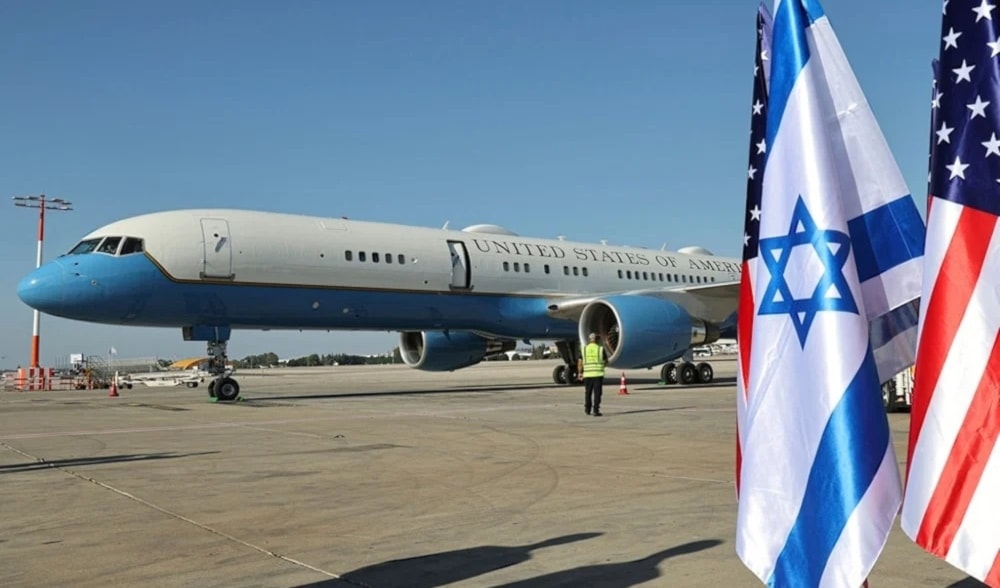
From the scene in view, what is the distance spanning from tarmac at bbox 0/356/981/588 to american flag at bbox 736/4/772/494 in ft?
4.32

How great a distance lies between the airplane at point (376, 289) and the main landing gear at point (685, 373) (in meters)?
0.03

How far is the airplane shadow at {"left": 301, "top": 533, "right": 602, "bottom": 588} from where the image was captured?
407 centimetres

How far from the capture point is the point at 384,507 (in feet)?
19.6

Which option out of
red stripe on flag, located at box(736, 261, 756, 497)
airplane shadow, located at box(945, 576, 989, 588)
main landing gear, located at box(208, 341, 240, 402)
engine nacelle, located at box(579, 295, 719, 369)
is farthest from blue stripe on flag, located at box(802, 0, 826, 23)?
main landing gear, located at box(208, 341, 240, 402)

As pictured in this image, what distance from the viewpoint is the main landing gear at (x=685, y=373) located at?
23641 mm

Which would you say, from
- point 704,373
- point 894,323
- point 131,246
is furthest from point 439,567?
point 704,373

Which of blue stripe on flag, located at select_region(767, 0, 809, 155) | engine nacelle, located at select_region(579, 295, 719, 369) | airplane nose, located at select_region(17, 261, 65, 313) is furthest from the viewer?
engine nacelle, located at select_region(579, 295, 719, 369)

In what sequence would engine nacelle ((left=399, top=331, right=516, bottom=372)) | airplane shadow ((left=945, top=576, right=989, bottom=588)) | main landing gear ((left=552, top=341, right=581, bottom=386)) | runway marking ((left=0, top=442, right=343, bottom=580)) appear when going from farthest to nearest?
main landing gear ((left=552, top=341, right=581, bottom=386)) → engine nacelle ((left=399, top=331, right=516, bottom=372)) → runway marking ((left=0, top=442, right=343, bottom=580)) → airplane shadow ((left=945, top=576, right=989, bottom=588))

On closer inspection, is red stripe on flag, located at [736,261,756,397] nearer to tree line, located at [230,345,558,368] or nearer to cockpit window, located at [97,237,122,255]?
cockpit window, located at [97,237,122,255]

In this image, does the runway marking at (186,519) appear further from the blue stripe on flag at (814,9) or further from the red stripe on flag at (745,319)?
the blue stripe on flag at (814,9)

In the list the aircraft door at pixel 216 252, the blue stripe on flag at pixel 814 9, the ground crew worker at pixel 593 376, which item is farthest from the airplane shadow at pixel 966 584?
the aircraft door at pixel 216 252

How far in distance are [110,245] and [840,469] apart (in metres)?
17.2

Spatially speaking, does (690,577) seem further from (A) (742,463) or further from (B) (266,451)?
(B) (266,451)

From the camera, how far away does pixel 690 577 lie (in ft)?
13.4
